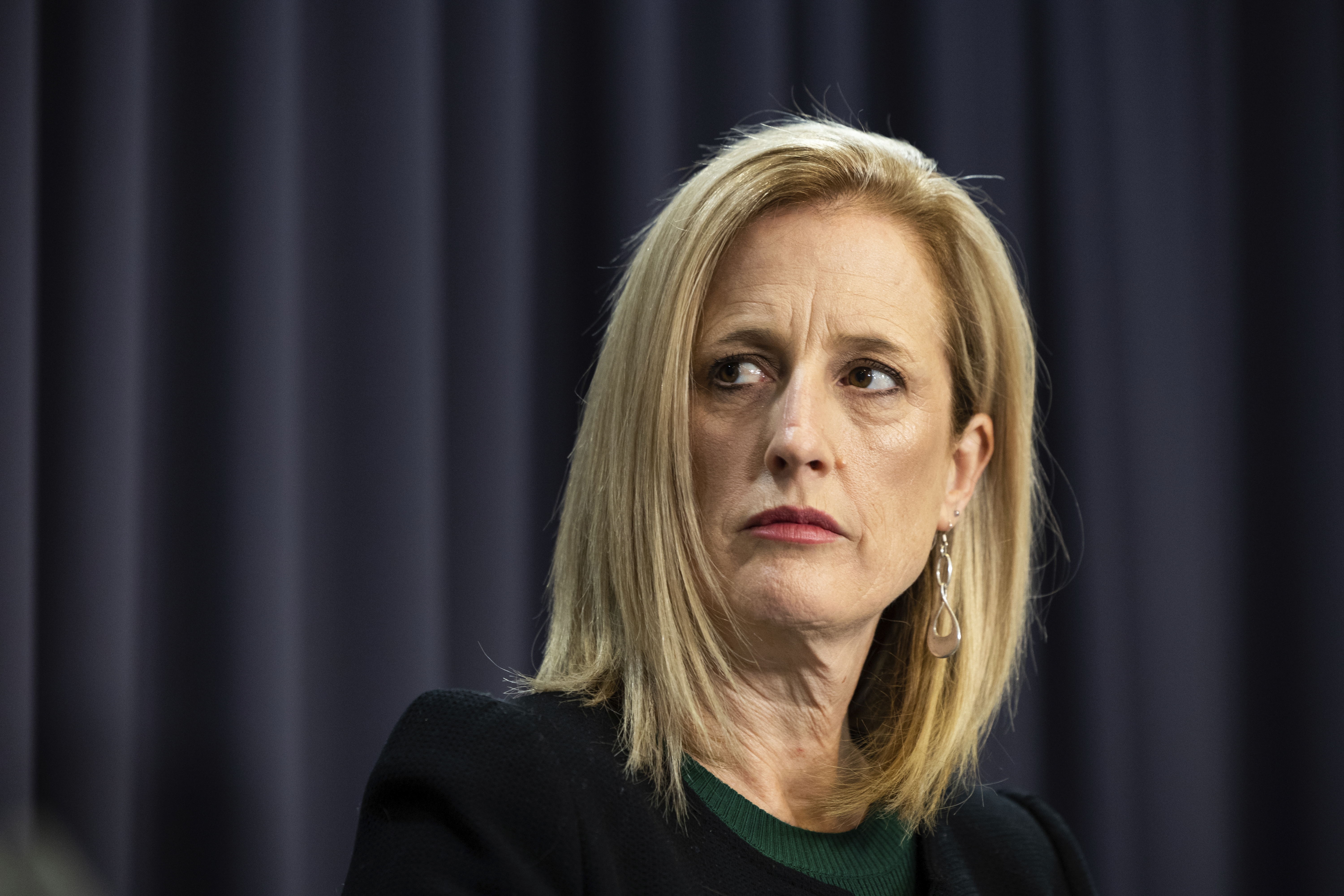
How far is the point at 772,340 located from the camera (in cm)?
123

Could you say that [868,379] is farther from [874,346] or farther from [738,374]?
[738,374]

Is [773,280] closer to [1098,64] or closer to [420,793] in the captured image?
[420,793]

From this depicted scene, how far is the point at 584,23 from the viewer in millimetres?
2008

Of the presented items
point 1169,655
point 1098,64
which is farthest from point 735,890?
point 1098,64

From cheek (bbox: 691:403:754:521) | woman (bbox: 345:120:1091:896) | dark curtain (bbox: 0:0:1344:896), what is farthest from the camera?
dark curtain (bbox: 0:0:1344:896)

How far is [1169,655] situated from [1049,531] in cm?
30

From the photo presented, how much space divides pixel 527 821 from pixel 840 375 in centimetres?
55

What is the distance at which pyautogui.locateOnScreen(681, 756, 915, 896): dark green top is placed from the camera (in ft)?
3.82

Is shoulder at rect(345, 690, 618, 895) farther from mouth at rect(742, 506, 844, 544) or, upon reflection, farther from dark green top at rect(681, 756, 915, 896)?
mouth at rect(742, 506, 844, 544)

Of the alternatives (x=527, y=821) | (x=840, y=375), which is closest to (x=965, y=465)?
(x=840, y=375)

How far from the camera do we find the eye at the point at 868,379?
1267 millimetres

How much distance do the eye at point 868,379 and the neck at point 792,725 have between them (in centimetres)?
26

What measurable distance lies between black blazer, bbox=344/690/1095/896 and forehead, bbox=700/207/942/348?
44cm

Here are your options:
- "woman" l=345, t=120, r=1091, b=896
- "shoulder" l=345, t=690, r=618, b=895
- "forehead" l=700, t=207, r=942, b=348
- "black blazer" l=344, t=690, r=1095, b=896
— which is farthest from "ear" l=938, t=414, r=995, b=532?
"shoulder" l=345, t=690, r=618, b=895
